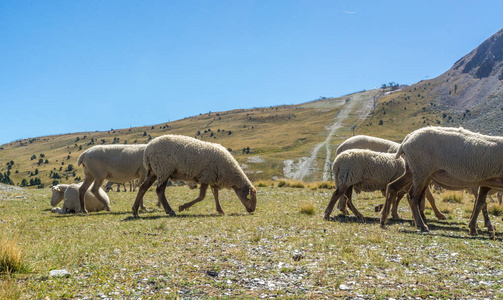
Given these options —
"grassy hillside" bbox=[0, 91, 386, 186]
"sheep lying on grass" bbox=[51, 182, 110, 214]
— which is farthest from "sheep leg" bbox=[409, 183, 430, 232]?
"grassy hillside" bbox=[0, 91, 386, 186]

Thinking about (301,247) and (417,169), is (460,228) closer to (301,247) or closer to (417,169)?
(417,169)

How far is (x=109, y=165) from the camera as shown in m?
18.4

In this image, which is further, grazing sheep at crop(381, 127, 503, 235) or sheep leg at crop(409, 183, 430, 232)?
sheep leg at crop(409, 183, 430, 232)

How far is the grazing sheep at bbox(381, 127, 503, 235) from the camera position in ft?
38.2

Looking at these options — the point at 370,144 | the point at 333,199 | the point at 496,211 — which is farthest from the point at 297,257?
the point at 496,211

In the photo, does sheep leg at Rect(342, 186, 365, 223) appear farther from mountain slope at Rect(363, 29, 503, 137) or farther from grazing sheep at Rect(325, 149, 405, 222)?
mountain slope at Rect(363, 29, 503, 137)

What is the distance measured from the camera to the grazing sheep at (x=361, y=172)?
13992mm

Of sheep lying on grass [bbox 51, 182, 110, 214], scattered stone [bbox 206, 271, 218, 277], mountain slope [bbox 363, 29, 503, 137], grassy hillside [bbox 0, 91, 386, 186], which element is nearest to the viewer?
scattered stone [bbox 206, 271, 218, 277]

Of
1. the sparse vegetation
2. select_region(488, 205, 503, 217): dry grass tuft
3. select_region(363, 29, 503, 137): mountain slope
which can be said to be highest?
select_region(363, 29, 503, 137): mountain slope

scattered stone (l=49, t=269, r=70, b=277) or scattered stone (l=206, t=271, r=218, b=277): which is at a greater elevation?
scattered stone (l=49, t=269, r=70, b=277)

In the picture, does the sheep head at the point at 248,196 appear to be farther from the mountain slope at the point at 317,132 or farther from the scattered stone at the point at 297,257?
the mountain slope at the point at 317,132

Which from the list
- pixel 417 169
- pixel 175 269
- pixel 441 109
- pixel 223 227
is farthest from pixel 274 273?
pixel 441 109

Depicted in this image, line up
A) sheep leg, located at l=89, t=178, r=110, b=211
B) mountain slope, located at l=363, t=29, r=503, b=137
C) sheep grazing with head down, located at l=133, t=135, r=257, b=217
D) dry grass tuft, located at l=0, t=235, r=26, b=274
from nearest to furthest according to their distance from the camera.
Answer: dry grass tuft, located at l=0, t=235, r=26, b=274
sheep grazing with head down, located at l=133, t=135, r=257, b=217
sheep leg, located at l=89, t=178, r=110, b=211
mountain slope, located at l=363, t=29, r=503, b=137

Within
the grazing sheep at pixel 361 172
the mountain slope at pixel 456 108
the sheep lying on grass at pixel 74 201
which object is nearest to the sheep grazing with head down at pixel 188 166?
the grazing sheep at pixel 361 172
